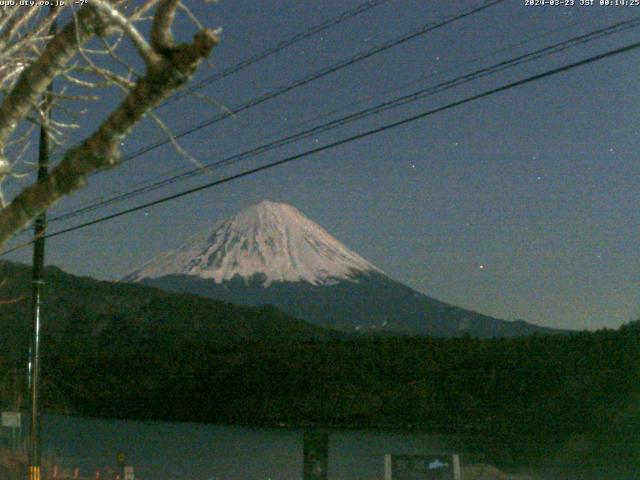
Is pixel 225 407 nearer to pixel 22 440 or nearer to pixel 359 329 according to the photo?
pixel 22 440

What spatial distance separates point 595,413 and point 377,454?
15333 mm

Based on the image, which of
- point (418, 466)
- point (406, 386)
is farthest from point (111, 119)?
point (406, 386)

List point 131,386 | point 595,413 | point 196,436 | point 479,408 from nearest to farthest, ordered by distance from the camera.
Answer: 1. point 595,413
2. point 196,436
3. point 479,408
4. point 131,386

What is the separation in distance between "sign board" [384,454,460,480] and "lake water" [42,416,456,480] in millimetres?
6730

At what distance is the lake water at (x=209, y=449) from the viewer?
33500mm

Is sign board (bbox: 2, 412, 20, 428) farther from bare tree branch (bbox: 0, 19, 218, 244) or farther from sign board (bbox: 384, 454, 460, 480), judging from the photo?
bare tree branch (bbox: 0, 19, 218, 244)

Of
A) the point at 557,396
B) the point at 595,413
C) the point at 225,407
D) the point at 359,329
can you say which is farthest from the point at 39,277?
the point at 359,329

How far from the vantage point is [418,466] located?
17.8 meters

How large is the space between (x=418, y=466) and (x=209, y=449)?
1095 inches

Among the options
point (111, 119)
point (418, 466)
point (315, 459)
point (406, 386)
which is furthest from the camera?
point (406, 386)

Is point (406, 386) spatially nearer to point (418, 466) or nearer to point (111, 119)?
point (418, 466)

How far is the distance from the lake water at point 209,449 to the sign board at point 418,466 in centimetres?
673

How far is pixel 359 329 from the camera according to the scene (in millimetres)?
145875

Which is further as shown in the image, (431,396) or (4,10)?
(431,396)
